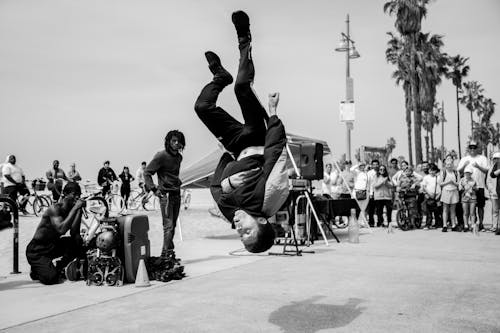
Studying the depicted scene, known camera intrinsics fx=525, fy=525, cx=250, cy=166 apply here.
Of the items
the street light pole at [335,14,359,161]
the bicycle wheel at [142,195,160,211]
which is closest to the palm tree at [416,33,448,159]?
the street light pole at [335,14,359,161]

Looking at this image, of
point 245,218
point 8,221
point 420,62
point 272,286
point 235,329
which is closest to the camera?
point 245,218

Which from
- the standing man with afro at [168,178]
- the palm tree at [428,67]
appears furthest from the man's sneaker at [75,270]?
the palm tree at [428,67]

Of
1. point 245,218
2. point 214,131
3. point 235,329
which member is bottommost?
point 235,329

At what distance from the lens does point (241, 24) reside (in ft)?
13.8

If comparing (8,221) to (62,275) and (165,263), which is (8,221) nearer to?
(62,275)

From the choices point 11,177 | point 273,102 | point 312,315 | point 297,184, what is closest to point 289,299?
point 312,315

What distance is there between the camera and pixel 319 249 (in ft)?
34.8

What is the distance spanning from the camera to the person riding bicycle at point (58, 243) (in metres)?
7.14

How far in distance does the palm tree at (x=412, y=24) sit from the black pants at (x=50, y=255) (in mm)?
27753

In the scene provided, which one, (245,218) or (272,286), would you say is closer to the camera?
(245,218)

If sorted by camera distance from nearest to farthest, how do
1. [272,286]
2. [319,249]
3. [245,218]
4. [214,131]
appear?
[245,218]
[214,131]
[272,286]
[319,249]

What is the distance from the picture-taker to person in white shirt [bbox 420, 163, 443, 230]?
48.3ft

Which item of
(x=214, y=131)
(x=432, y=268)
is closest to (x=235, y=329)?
(x=214, y=131)

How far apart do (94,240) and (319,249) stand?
4.77m
